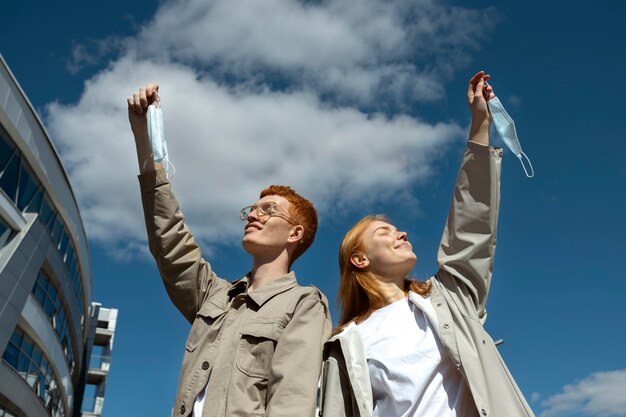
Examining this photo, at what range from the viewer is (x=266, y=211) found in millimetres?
3793

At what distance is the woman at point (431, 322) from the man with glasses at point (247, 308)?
25 cm

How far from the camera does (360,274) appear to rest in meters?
3.71

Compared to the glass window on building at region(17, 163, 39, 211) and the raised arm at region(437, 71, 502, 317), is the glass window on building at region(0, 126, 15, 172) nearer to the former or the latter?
the glass window on building at region(17, 163, 39, 211)

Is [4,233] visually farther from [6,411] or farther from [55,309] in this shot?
[55,309]

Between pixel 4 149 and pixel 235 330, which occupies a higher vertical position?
pixel 4 149

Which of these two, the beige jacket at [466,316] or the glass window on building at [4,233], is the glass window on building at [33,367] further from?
the beige jacket at [466,316]

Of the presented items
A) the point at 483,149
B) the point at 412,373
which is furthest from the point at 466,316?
the point at 483,149

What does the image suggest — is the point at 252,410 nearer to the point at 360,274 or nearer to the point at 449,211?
the point at 360,274

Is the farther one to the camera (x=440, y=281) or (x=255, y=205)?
(x=255, y=205)

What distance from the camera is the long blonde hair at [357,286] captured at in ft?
11.7

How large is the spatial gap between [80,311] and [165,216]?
86.2 feet

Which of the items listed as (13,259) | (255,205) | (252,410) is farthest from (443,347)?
(13,259)

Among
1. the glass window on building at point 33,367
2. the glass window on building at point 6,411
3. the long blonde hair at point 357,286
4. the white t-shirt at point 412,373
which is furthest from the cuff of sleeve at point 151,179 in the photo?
the glass window on building at point 6,411

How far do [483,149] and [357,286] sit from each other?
1.14 m
